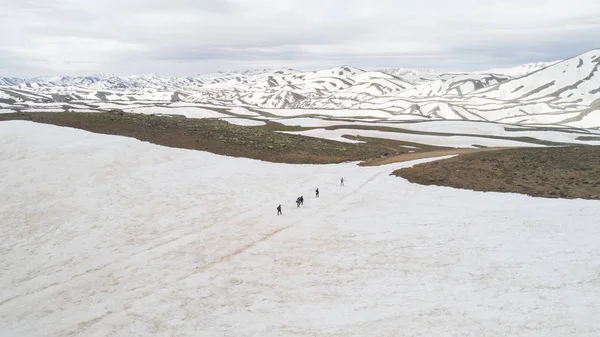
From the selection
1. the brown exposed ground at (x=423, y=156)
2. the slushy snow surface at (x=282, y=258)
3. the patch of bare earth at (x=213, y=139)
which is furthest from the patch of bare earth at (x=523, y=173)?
the patch of bare earth at (x=213, y=139)

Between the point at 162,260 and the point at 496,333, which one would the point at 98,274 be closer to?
the point at 162,260

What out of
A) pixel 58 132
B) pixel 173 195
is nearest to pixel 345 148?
pixel 173 195

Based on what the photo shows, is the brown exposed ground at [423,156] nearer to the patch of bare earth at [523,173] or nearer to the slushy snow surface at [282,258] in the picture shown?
the patch of bare earth at [523,173]

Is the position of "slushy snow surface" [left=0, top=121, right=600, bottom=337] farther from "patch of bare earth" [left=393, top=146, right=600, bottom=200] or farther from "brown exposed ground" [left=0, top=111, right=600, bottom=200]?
"brown exposed ground" [left=0, top=111, right=600, bottom=200]

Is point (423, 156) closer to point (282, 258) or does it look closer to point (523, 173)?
point (523, 173)

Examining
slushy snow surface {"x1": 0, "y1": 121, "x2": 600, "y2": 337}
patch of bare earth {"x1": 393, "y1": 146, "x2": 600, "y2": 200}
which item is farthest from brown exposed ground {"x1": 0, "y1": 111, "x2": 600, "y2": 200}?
slushy snow surface {"x1": 0, "y1": 121, "x2": 600, "y2": 337}
